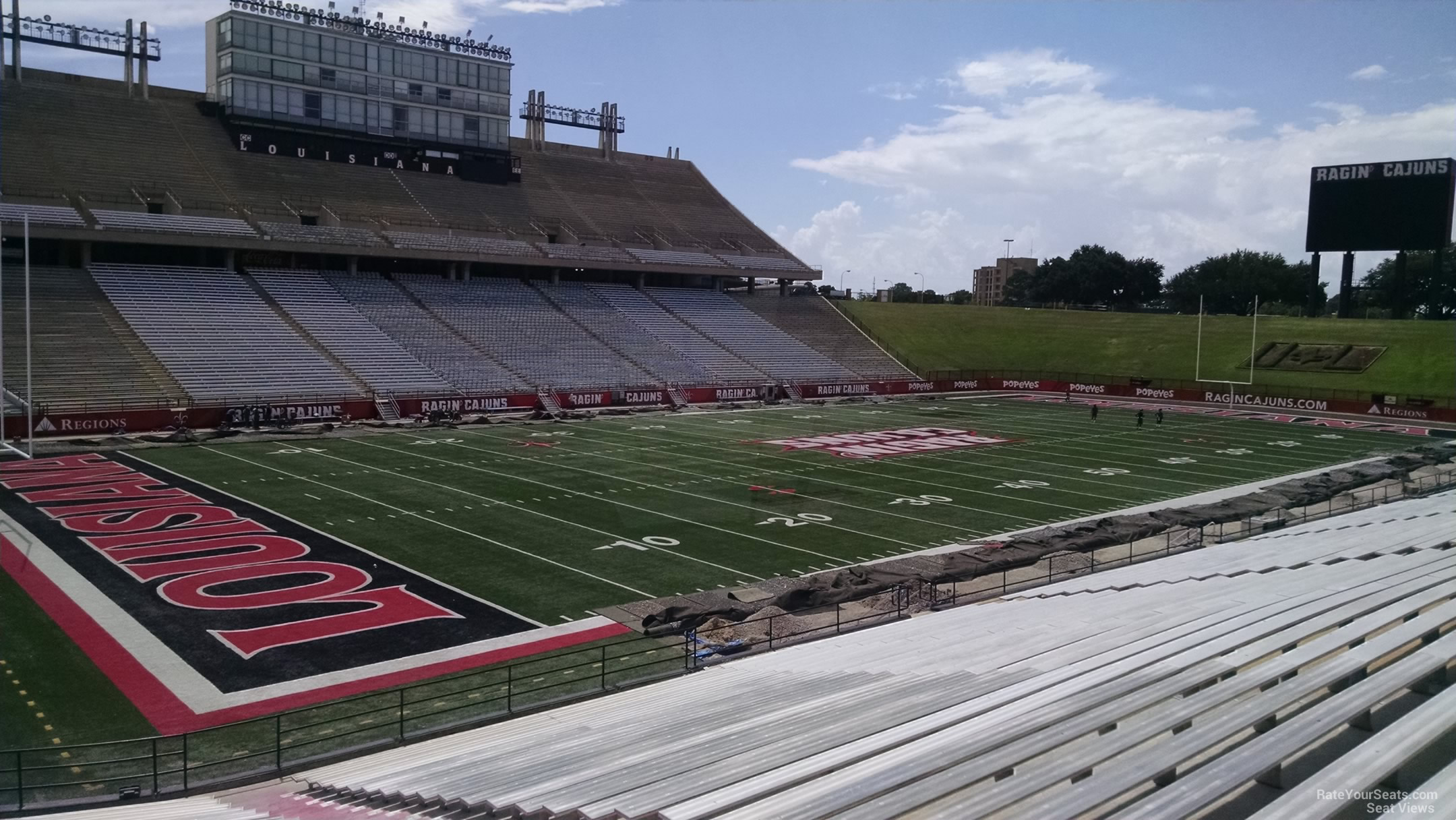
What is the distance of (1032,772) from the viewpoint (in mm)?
5355

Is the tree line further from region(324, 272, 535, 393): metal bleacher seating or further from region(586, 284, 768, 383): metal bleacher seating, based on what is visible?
region(324, 272, 535, 393): metal bleacher seating

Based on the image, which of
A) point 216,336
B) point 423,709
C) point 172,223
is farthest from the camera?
point 172,223

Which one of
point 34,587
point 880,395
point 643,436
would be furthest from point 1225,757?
point 880,395

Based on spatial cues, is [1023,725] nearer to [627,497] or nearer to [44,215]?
[627,497]

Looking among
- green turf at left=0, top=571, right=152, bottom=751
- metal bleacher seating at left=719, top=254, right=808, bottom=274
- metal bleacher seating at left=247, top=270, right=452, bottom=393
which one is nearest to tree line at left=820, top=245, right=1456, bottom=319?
metal bleacher seating at left=719, top=254, right=808, bottom=274

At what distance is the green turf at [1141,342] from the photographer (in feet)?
187

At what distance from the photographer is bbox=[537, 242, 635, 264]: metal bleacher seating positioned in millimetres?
59031

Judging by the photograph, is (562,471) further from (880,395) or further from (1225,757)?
(880,395)

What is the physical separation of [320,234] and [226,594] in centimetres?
3806

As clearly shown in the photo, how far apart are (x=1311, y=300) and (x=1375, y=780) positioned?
228ft

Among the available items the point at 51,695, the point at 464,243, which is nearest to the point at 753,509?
the point at 51,695

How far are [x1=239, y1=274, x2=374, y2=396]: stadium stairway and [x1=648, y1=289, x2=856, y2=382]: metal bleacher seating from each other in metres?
22.0
